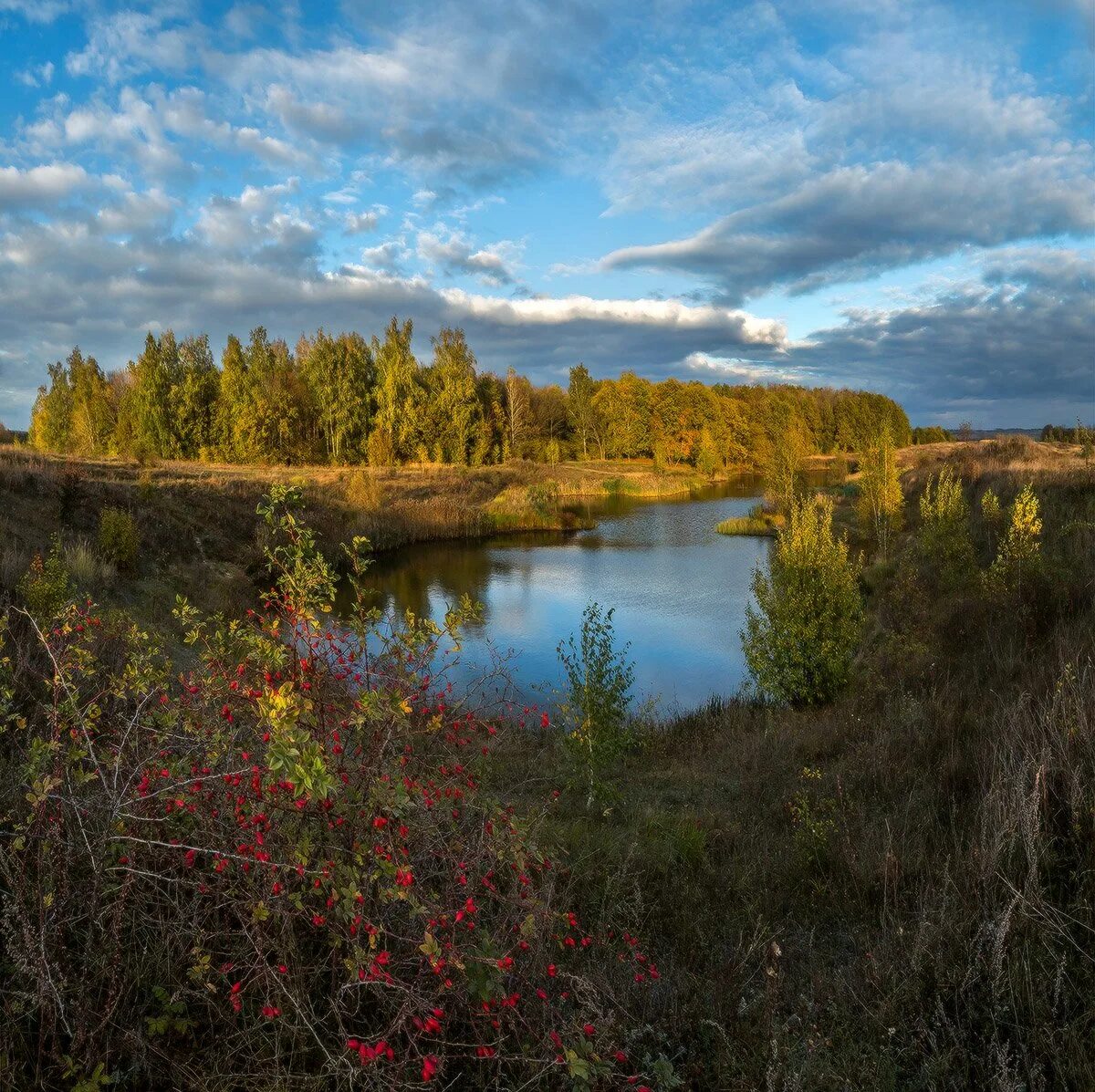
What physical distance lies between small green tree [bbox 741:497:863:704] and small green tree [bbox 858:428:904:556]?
15663 mm

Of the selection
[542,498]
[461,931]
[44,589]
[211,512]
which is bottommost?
[461,931]

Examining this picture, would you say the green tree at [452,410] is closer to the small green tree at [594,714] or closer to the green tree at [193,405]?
the green tree at [193,405]

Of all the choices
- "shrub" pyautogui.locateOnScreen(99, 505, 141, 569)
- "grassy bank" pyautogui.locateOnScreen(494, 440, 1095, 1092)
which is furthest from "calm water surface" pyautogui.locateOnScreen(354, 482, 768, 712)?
"shrub" pyautogui.locateOnScreen(99, 505, 141, 569)

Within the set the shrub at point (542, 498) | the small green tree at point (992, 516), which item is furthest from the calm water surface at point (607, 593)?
the small green tree at point (992, 516)

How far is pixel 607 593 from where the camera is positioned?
24672mm

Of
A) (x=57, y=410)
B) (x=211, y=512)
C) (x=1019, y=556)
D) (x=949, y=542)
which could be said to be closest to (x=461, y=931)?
(x=1019, y=556)

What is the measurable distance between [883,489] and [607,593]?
11814mm

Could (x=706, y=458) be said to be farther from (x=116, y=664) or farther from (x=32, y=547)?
(x=116, y=664)

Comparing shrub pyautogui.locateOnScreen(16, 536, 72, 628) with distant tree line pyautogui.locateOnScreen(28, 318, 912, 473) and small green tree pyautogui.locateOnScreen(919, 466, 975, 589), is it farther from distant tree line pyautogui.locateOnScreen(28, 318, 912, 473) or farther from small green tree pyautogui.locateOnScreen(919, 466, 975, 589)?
distant tree line pyautogui.locateOnScreen(28, 318, 912, 473)

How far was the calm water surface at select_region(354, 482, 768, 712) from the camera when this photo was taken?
1628 cm

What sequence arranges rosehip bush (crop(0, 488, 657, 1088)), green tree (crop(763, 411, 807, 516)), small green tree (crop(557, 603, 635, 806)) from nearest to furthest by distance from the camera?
rosehip bush (crop(0, 488, 657, 1088)) → small green tree (crop(557, 603, 635, 806)) → green tree (crop(763, 411, 807, 516))

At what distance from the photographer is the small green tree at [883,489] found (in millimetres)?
27016

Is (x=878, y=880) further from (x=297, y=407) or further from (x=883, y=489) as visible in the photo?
(x=297, y=407)

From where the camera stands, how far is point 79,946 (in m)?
2.78
